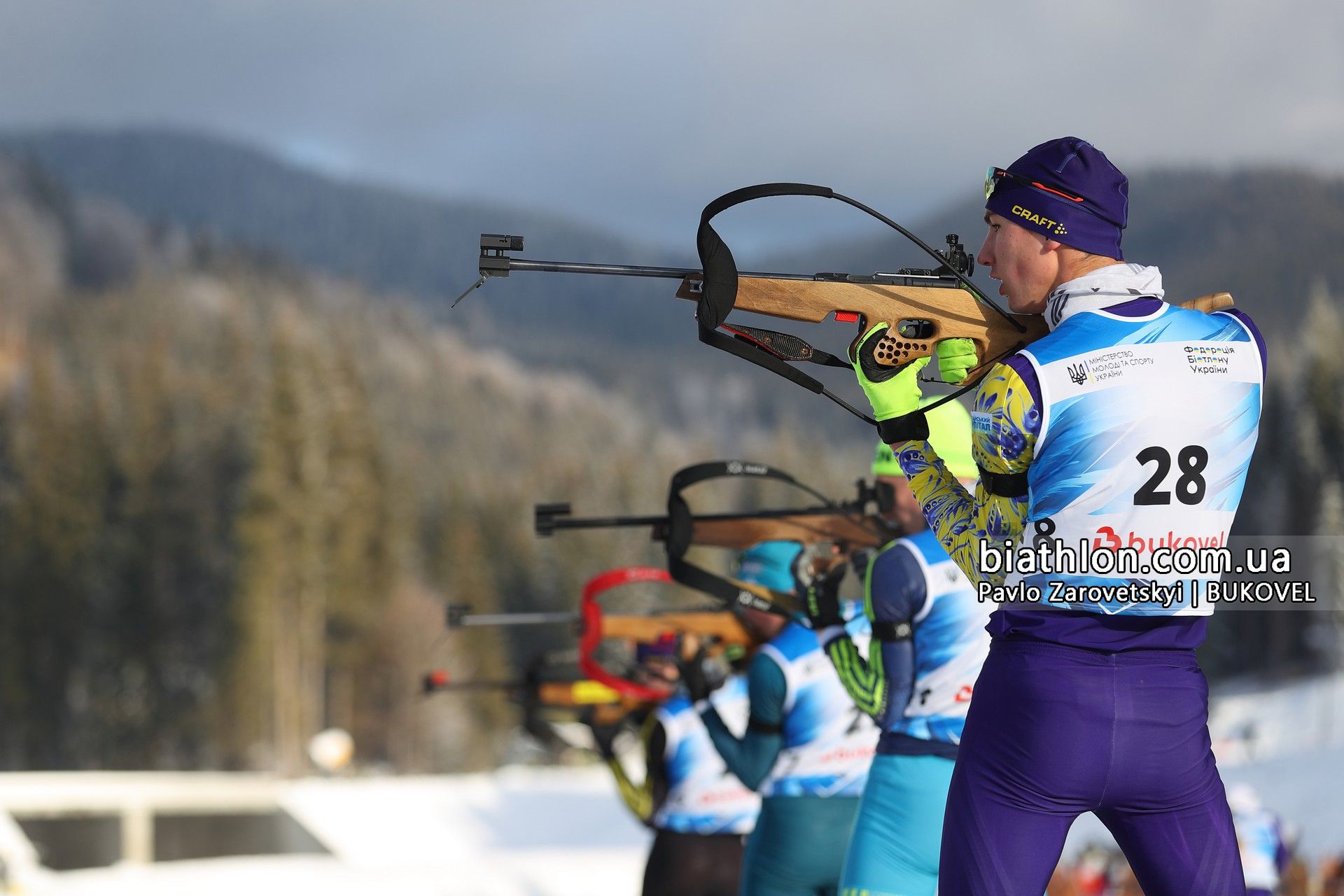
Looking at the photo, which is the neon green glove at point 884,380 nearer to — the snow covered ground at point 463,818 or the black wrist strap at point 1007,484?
the black wrist strap at point 1007,484

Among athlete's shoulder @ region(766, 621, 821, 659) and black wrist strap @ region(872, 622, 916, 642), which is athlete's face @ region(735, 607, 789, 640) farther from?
black wrist strap @ region(872, 622, 916, 642)

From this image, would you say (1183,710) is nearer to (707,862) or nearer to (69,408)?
(707,862)

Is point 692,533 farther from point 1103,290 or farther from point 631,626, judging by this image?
point 1103,290

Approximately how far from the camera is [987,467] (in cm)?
296

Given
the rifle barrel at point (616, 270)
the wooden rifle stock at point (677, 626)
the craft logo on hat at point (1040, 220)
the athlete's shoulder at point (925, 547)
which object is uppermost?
the craft logo on hat at point (1040, 220)

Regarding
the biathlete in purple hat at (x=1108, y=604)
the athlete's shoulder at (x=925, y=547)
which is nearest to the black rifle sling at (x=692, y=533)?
the athlete's shoulder at (x=925, y=547)

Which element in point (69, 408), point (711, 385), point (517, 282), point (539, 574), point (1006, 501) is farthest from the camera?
point (517, 282)

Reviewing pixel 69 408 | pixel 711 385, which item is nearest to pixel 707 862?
pixel 69 408

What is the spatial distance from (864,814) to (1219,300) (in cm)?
205

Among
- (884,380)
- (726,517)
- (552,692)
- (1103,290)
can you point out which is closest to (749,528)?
(726,517)

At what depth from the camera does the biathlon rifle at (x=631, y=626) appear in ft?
22.4

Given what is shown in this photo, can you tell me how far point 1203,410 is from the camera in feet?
9.27

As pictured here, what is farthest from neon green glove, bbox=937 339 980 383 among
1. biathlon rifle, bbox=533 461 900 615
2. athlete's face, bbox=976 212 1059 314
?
biathlon rifle, bbox=533 461 900 615

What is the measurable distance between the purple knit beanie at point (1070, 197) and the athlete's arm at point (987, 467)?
1.10 feet
